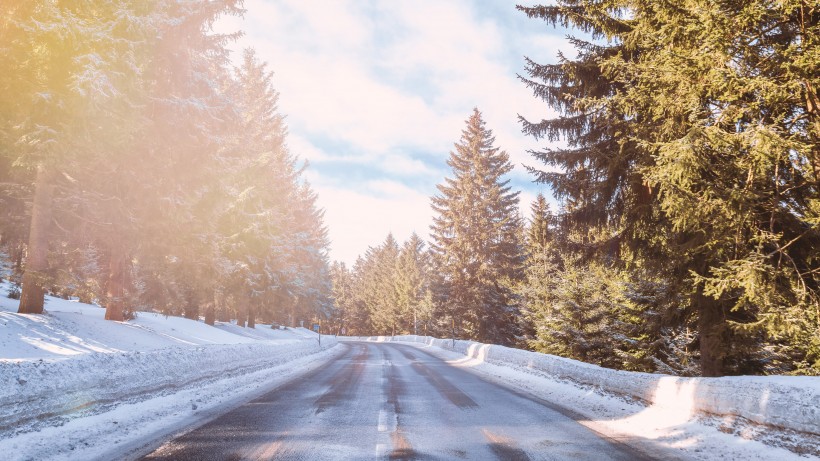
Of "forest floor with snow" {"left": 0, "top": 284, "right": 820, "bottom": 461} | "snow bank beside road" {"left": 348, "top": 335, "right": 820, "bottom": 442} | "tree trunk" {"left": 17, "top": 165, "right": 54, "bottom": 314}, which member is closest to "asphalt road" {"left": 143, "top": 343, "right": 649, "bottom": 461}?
"forest floor with snow" {"left": 0, "top": 284, "right": 820, "bottom": 461}

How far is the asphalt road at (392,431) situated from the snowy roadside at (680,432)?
453 mm

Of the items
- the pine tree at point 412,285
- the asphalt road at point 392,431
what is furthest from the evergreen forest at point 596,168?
the pine tree at point 412,285

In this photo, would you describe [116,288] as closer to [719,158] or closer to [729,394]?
[729,394]

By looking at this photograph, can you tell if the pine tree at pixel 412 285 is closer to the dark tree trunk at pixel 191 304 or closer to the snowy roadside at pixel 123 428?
the dark tree trunk at pixel 191 304

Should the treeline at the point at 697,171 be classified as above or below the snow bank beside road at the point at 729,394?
above

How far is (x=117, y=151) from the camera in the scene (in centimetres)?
1291

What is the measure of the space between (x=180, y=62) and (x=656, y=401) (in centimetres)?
1722

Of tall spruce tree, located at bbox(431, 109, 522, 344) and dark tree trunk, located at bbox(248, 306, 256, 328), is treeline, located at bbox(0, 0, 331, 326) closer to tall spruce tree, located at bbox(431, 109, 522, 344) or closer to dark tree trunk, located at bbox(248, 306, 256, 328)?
dark tree trunk, located at bbox(248, 306, 256, 328)

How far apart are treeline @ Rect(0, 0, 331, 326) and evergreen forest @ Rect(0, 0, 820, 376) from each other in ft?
0.20

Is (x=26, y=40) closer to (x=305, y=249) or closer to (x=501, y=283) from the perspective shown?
(x=305, y=249)

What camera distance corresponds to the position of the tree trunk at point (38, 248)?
1084 cm

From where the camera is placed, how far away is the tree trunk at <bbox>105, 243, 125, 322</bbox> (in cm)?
1433

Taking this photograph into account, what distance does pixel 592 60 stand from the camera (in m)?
10.6

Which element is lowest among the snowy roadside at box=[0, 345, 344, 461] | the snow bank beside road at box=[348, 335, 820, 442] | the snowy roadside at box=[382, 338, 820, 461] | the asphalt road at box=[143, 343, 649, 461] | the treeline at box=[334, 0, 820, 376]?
the snowy roadside at box=[0, 345, 344, 461]
